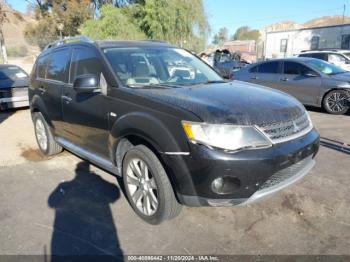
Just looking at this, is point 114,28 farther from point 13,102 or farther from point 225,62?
point 13,102

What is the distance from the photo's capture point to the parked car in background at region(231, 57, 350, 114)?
8.43 metres

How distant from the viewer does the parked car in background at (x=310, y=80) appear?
8427mm

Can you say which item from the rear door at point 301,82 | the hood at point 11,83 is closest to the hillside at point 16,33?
the hood at point 11,83

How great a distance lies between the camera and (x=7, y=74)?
1062 cm

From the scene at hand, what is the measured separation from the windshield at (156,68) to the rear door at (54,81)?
1.04 meters

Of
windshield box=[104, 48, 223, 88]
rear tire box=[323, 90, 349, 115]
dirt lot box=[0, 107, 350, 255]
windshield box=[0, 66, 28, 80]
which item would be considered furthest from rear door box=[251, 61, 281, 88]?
windshield box=[0, 66, 28, 80]

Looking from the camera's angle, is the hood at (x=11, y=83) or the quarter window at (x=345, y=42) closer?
the hood at (x=11, y=83)

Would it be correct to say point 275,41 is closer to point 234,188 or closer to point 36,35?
point 36,35

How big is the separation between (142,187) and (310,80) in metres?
6.97

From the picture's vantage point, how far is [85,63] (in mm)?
4211

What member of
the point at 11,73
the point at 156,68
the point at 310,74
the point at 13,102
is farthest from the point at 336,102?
the point at 11,73

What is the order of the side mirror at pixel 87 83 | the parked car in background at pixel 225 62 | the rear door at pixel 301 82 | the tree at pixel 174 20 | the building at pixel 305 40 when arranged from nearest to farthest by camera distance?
the side mirror at pixel 87 83, the rear door at pixel 301 82, the parked car in background at pixel 225 62, the tree at pixel 174 20, the building at pixel 305 40

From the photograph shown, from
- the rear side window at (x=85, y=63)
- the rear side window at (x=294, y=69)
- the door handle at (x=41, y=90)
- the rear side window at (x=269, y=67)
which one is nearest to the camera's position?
the rear side window at (x=85, y=63)

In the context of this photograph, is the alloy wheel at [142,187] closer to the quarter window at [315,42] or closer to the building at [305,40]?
the building at [305,40]
